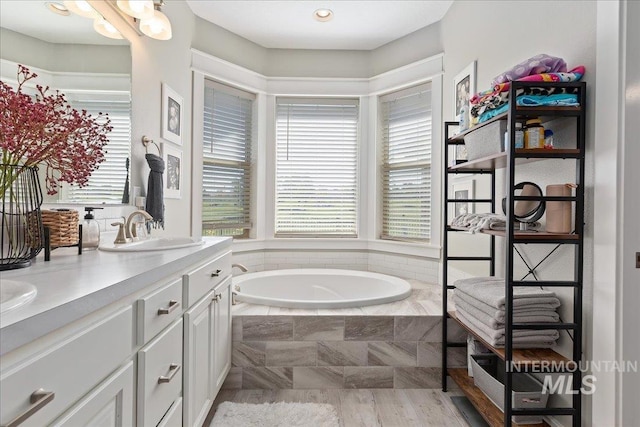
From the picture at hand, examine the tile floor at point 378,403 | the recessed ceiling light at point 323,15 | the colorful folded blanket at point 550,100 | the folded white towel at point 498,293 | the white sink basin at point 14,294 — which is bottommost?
the tile floor at point 378,403

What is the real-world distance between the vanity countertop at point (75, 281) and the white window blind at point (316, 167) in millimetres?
2122

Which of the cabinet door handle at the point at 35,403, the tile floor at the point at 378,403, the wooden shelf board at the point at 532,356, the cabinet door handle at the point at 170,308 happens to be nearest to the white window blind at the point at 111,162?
the cabinet door handle at the point at 170,308

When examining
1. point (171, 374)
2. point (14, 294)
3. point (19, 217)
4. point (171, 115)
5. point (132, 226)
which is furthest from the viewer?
point (171, 115)

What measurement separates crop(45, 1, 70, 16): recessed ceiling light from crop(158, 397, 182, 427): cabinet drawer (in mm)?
1590

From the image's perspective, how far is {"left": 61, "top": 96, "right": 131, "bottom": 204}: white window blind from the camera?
5.14 ft

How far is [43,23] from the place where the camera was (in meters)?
1.38

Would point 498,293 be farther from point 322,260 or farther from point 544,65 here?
point 322,260

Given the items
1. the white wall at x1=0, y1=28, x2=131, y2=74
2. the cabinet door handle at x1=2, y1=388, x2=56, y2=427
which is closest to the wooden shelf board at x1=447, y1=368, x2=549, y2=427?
the cabinet door handle at x1=2, y1=388, x2=56, y2=427

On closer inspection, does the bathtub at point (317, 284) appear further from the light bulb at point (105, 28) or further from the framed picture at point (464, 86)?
the light bulb at point (105, 28)

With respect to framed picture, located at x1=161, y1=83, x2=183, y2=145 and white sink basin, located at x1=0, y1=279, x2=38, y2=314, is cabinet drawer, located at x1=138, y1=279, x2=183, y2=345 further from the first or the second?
framed picture, located at x1=161, y1=83, x2=183, y2=145

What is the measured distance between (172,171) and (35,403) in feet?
7.38

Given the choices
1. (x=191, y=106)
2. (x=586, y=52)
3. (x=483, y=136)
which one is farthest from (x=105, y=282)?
(x=191, y=106)

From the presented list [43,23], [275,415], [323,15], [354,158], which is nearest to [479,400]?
[275,415]

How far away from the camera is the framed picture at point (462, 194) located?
2.51 metres
